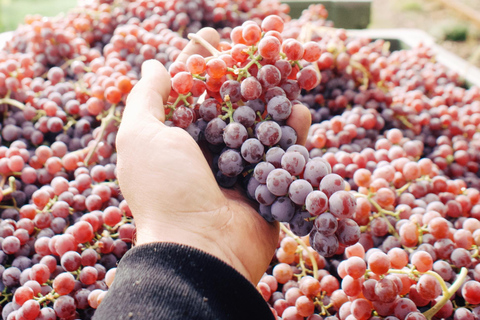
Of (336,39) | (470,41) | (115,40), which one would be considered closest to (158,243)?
(115,40)

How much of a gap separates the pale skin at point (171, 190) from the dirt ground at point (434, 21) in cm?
383

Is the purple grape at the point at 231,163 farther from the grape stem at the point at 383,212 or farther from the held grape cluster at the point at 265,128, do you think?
the grape stem at the point at 383,212

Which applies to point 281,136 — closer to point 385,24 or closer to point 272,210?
point 272,210

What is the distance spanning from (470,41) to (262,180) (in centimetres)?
438

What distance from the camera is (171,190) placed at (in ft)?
2.85

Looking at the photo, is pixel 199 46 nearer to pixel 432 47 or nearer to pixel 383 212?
pixel 383 212

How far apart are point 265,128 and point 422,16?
5171 millimetres

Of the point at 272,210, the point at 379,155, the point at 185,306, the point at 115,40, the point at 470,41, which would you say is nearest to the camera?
the point at 185,306

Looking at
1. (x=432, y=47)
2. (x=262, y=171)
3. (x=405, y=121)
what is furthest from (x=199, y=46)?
(x=432, y=47)

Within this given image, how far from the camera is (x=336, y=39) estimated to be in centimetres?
183

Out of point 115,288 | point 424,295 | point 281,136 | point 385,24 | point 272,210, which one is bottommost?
point 385,24

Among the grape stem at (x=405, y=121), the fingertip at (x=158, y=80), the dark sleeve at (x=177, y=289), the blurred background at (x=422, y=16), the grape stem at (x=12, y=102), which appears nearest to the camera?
the dark sleeve at (x=177, y=289)

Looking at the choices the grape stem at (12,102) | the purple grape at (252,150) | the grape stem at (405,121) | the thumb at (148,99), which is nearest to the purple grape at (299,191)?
the purple grape at (252,150)

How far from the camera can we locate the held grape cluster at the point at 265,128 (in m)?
0.82
